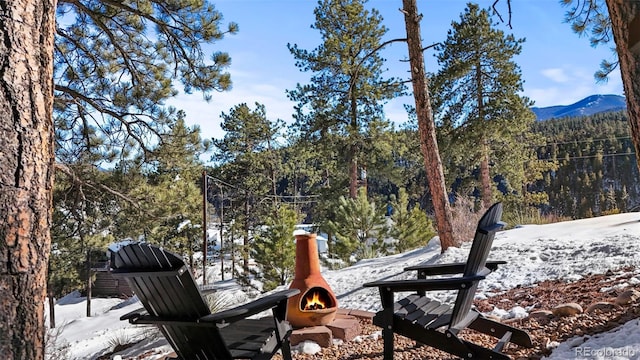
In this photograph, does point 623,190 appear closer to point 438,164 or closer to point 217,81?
point 438,164

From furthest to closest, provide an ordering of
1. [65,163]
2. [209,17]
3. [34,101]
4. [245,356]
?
[65,163] → [209,17] → [245,356] → [34,101]

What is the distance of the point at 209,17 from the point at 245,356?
4.89 meters

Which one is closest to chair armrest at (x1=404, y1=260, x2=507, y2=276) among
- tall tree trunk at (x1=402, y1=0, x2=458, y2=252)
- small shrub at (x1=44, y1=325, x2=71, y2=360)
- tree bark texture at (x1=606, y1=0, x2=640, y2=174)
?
tree bark texture at (x1=606, y1=0, x2=640, y2=174)

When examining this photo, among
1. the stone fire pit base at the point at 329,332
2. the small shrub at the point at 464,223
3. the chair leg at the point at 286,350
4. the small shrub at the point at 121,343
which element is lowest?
the small shrub at the point at 121,343

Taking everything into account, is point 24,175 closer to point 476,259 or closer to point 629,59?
point 476,259

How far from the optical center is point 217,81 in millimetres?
6184

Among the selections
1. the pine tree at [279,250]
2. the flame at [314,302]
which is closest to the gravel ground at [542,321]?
the flame at [314,302]

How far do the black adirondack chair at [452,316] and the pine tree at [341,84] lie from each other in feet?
41.5

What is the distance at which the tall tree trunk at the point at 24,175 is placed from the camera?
1.59 metres

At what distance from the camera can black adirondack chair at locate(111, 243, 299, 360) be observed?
1.82 m

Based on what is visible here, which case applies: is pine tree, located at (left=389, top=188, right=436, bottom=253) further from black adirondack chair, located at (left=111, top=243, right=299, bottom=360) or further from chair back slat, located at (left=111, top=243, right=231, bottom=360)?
chair back slat, located at (left=111, top=243, right=231, bottom=360)

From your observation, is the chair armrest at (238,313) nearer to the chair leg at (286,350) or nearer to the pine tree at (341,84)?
the chair leg at (286,350)

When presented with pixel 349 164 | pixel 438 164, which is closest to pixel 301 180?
pixel 349 164

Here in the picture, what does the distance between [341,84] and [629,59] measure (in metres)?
13.3
